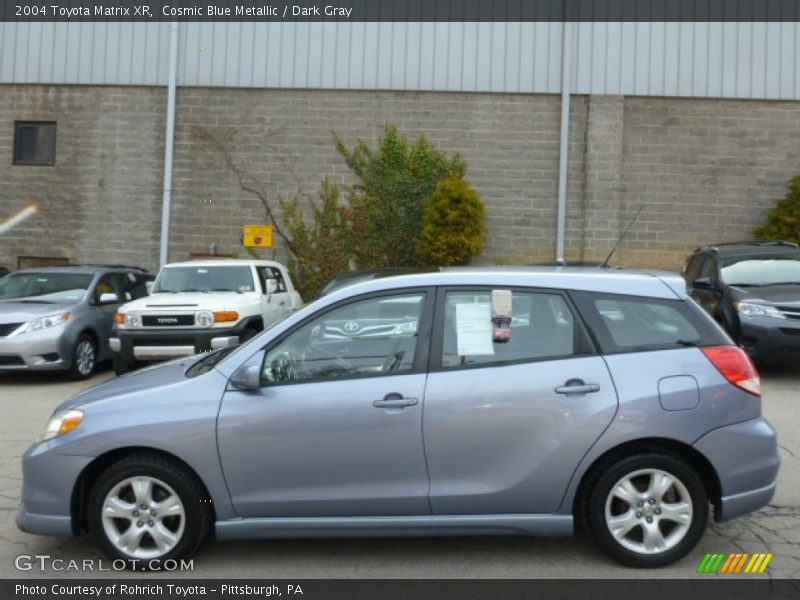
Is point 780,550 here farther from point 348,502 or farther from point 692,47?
point 692,47

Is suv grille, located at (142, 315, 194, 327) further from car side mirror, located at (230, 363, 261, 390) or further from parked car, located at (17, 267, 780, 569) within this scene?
car side mirror, located at (230, 363, 261, 390)

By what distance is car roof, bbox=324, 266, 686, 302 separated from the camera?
4.43 m

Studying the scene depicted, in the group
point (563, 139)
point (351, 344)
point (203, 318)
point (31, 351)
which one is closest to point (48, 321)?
point (31, 351)

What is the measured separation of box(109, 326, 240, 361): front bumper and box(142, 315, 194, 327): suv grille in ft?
0.30

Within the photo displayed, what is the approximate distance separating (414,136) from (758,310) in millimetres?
9143

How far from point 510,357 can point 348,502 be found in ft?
3.78

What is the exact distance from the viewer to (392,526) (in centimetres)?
416

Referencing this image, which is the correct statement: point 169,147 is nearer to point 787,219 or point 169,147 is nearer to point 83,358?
point 83,358

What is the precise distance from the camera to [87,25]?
1741cm

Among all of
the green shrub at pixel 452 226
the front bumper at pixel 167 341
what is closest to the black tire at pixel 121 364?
the front bumper at pixel 167 341

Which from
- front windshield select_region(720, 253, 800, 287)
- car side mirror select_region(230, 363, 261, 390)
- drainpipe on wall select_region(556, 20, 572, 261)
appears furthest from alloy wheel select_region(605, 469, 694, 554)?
drainpipe on wall select_region(556, 20, 572, 261)

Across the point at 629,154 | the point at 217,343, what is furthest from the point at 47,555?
the point at 629,154

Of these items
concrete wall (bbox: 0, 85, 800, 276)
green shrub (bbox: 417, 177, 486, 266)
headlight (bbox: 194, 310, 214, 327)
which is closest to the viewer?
headlight (bbox: 194, 310, 214, 327)
